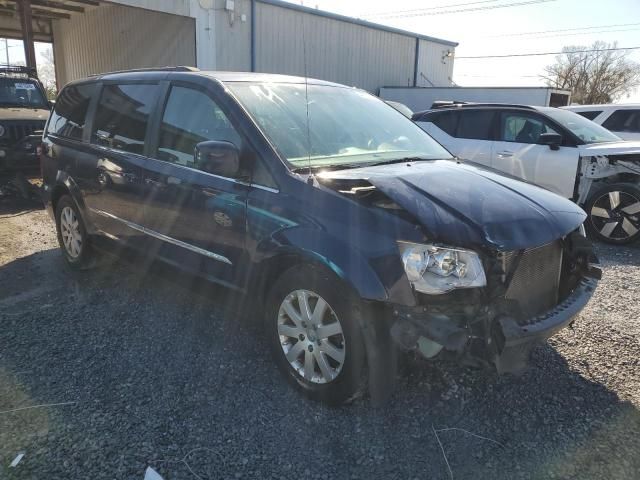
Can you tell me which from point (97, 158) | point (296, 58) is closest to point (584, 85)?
point (296, 58)

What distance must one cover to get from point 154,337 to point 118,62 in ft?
61.8

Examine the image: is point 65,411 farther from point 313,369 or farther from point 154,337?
point 313,369

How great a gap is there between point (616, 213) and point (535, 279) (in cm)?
453

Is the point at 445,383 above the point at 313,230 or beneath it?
beneath

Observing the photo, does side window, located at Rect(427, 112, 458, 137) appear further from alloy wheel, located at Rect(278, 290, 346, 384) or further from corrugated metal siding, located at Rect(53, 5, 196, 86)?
corrugated metal siding, located at Rect(53, 5, 196, 86)

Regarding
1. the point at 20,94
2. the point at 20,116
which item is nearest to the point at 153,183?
the point at 20,116

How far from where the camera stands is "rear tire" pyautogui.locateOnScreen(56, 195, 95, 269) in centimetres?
490

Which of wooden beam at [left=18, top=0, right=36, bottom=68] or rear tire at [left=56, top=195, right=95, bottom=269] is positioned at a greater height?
wooden beam at [left=18, top=0, right=36, bottom=68]

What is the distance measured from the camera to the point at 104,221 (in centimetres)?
448

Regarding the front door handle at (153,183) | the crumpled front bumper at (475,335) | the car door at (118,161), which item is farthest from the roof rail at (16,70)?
the crumpled front bumper at (475,335)

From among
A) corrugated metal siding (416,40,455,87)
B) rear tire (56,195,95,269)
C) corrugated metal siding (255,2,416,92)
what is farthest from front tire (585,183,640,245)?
corrugated metal siding (416,40,455,87)

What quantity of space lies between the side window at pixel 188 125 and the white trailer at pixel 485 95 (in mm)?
13815

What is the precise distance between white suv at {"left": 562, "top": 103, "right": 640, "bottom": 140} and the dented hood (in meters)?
7.73

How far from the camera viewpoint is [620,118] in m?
9.60
